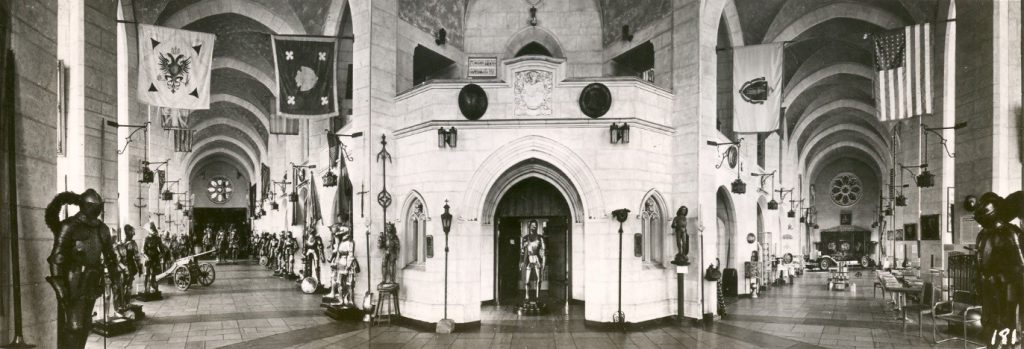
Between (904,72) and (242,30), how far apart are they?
17.2 m

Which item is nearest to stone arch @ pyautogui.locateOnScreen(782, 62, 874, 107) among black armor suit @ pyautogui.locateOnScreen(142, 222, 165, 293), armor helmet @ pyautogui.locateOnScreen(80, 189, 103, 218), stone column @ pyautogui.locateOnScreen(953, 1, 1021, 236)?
stone column @ pyautogui.locateOnScreen(953, 1, 1021, 236)

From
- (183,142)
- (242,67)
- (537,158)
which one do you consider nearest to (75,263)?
(537,158)

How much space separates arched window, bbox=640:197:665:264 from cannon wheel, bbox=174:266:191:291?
14.9 m

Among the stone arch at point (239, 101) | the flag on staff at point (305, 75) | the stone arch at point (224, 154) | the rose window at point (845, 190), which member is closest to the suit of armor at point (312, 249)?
the flag on staff at point (305, 75)

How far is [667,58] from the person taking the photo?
14430mm

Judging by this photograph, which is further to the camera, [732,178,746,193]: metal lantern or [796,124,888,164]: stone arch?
[796,124,888,164]: stone arch

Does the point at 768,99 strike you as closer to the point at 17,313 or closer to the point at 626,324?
the point at 626,324

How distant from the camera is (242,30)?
1658 cm

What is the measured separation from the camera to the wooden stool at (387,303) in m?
12.5

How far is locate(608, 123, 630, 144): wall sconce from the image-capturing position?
40.4ft

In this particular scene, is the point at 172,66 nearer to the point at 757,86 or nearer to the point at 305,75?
the point at 305,75

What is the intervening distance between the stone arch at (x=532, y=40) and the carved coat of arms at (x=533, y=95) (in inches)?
156

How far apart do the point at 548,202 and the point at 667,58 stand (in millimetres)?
4782

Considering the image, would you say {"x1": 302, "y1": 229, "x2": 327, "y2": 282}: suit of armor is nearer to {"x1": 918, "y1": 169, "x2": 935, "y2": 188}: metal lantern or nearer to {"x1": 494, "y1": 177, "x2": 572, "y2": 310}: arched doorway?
{"x1": 494, "y1": 177, "x2": 572, "y2": 310}: arched doorway
